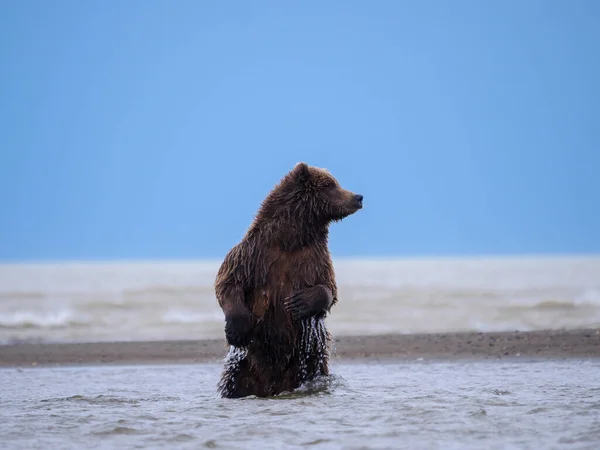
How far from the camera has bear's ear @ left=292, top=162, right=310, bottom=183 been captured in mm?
9891

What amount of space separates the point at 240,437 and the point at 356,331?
1328 centimetres

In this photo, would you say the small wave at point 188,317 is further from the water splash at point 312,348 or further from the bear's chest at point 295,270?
the bear's chest at point 295,270

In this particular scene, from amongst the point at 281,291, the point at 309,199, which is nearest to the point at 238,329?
the point at 281,291

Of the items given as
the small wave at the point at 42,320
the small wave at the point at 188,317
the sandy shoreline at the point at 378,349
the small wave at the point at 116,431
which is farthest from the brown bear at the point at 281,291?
the small wave at the point at 188,317

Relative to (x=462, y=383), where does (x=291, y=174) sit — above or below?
above

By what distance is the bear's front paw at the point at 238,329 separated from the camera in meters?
9.15

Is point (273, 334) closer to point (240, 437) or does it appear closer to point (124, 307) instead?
point (240, 437)

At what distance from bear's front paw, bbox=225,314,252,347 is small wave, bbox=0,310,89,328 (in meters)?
14.3

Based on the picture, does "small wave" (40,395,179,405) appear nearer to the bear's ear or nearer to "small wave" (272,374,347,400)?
"small wave" (272,374,347,400)

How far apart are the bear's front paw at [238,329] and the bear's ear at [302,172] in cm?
148


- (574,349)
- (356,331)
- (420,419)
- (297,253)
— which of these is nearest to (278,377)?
(297,253)

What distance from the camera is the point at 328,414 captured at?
8602 millimetres

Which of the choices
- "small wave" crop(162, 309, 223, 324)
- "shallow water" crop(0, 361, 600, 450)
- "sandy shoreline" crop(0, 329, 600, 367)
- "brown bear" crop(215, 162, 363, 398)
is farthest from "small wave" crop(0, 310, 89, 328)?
"brown bear" crop(215, 162, 363, 398)

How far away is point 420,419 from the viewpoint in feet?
27.3
